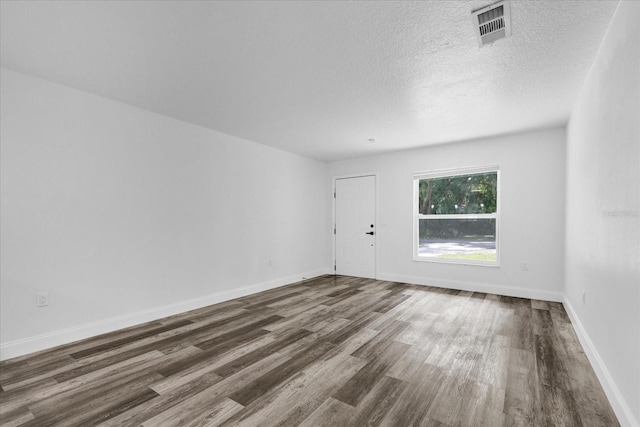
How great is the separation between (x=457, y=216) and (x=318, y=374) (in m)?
3.98

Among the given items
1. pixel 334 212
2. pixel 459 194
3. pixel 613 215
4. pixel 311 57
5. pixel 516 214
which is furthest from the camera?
pixel 334 212

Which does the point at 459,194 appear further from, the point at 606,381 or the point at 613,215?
the point at 606,381

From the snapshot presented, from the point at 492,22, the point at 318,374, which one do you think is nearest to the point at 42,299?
the point at 318,374

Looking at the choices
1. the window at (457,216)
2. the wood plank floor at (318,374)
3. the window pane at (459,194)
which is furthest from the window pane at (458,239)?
the wood plank floor at (318,374)

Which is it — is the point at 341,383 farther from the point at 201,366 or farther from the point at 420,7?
the point at 420,7

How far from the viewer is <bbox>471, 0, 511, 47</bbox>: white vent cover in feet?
6.06

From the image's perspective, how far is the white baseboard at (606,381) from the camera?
1643mm

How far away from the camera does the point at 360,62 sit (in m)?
2.50

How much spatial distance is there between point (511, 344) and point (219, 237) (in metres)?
3.78

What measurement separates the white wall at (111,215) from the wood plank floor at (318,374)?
35cm

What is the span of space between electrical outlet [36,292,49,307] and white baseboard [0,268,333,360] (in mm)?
286

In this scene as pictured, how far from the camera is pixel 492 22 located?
6.48ft

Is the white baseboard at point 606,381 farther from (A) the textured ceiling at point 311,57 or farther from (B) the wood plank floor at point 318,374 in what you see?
(A) the textured ceiling at point 311,57

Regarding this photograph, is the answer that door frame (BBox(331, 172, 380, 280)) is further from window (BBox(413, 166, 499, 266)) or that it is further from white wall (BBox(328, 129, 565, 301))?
window (BBox(413, 166, 499, 266))
